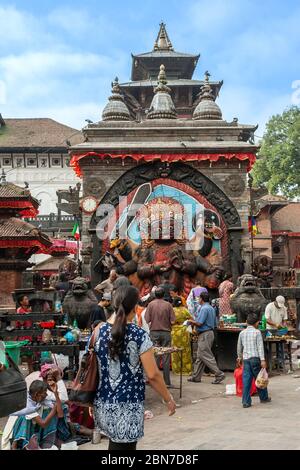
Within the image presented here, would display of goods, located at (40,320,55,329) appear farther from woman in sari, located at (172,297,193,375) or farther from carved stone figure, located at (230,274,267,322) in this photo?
carved stone figure, located at (230,274,267,322)

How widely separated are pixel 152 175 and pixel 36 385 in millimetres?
15225

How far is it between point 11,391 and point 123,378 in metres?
0.93

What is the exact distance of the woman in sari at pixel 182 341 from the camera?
Answer: 41.1 ft

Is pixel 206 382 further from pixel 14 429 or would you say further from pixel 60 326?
pixel 14 429

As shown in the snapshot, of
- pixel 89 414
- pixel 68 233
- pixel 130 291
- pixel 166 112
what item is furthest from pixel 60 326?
pixel 68 233

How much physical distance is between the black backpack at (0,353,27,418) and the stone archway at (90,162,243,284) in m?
16.6

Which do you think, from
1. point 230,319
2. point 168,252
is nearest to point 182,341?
point 230,319

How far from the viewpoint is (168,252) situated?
1952cm

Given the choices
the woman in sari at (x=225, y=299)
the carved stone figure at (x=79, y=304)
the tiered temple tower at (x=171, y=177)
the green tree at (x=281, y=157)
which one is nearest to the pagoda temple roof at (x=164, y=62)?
the green tree at (x=281, y=157)

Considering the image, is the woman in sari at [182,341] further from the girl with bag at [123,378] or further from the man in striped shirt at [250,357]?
the girl with bag at [123,378]

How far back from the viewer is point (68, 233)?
4253 centimetres

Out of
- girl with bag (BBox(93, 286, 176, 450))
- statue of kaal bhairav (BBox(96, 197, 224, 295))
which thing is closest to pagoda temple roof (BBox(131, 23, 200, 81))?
statue of kaal bhairav (BBox(96, 197, 224, 295))

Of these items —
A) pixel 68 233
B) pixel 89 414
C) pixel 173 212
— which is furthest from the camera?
pixel 68 233

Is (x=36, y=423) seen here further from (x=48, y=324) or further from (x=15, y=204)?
(x=15, y=204)
